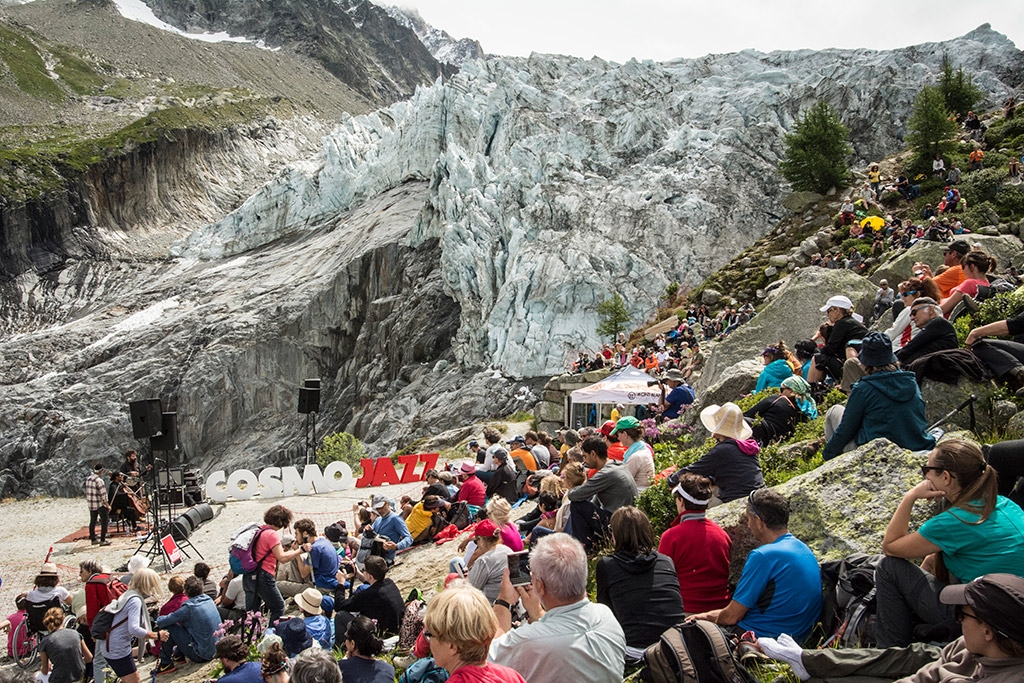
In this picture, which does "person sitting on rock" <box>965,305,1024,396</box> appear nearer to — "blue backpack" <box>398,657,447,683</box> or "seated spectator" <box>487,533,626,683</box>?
"seated spectator" <box>487,533,626,683</box>

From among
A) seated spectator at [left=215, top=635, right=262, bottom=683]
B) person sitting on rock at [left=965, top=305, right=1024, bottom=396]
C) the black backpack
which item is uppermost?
person sitting on rock at [left=965, top=305, right=1024, bottom=396]

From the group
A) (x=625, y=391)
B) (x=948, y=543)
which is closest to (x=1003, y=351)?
(x=948, y=543)

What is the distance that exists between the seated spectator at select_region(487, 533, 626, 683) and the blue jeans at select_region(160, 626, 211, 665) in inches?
227

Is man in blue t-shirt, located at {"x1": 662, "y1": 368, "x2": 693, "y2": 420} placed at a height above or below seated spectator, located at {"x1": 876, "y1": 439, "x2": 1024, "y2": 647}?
below

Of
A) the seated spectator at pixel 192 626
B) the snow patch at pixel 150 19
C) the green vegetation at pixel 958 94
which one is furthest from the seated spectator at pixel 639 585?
the snow patch at pixel 150 19

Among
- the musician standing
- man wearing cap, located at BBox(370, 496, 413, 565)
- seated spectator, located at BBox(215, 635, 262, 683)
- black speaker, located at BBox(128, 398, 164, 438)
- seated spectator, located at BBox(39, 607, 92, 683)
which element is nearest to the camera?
seated spectator, located at BBox(215, 635, 262, 683)

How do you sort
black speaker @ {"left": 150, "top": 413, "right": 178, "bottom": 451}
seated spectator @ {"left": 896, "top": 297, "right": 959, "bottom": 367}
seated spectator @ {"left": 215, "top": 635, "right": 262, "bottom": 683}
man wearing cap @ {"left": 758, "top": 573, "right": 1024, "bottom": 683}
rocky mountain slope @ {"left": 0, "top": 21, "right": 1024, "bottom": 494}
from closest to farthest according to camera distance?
man wearing cap @ {"left": 758, "top": 573, "right": 1024, "bottom": 683} → seated spectator @ {"left": 215, "top": 635, "right": 262, "bottom": 683} → seated spectator @ {"left": 896, "top": 297, "right": 959, "bottom": 367} → black speaker @ {"left": 150, "top": 413, "right": 178, "bottom": 451} → rocky mountain slope @ {"left": 0, "top": 21, "right": 1024, "bottom": 494}

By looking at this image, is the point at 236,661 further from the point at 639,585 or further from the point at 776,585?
the point at 776,585

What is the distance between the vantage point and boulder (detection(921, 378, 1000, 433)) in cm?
634

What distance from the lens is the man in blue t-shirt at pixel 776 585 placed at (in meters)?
4.35

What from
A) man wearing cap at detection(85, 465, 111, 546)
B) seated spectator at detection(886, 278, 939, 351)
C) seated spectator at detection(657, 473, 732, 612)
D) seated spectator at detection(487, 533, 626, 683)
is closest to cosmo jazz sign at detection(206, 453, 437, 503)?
man wearing cap at detection(85, 465, 111, 546)

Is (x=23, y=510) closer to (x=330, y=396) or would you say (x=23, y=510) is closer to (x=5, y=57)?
(x=330, y=396)

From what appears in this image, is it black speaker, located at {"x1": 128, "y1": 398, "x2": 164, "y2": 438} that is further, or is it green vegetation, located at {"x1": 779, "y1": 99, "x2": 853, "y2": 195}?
green vegetation, located at {"x1": 779, "y1": 99, "x2": 853, "y2": 195}

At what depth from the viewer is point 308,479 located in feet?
72.3
